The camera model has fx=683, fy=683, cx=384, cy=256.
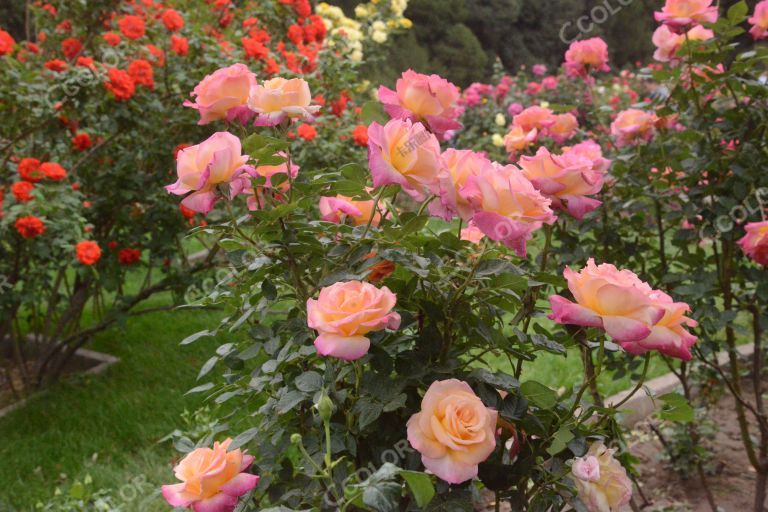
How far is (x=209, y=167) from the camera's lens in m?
0.84

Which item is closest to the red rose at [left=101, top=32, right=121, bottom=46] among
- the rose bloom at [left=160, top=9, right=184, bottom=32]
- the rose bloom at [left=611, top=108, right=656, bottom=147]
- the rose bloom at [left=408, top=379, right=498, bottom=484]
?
the rose bloom at [left=160, top=9, right=184, bottom=32]

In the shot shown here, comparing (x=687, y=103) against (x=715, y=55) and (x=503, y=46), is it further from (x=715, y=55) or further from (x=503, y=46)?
(x=503, y=46)

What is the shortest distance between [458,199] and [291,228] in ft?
0.79

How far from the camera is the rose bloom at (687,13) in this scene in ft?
5.28

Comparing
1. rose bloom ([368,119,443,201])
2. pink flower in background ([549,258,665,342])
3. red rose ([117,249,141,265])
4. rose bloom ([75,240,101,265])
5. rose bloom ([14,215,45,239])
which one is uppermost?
rose bloom ([368,119,443,201])

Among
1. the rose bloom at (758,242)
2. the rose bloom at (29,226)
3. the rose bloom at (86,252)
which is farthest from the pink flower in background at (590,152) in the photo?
the rose bloom at (29,226)

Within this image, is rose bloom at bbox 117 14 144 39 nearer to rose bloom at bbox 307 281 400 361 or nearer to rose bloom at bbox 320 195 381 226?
rose bloom at bbox 320 195 381 226

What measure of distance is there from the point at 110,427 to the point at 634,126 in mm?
2208

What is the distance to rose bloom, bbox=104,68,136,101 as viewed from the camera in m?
2.49

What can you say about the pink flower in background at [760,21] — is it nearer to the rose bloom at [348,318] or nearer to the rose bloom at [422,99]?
the rose bloom at [422,99]

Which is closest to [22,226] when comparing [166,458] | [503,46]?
[166,458]

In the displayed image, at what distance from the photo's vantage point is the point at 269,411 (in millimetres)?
932

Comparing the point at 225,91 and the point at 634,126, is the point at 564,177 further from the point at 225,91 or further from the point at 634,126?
the point at 634,126

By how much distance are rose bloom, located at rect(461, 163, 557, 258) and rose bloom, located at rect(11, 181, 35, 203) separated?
6.53ft
